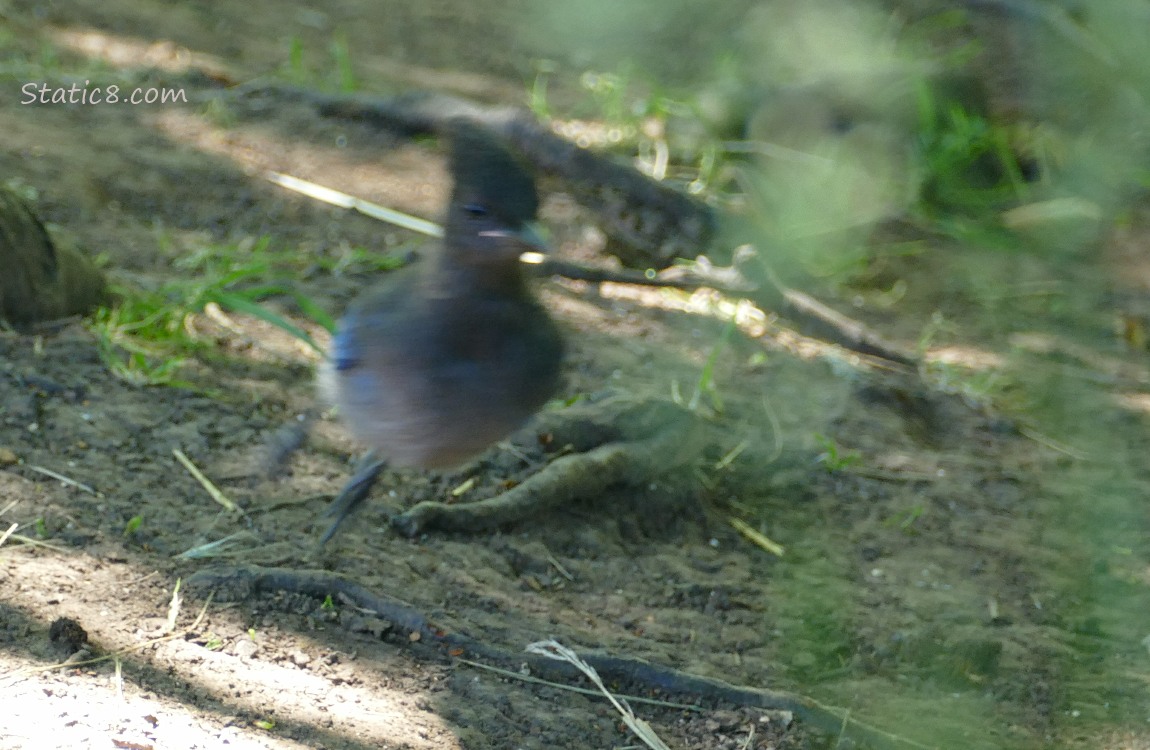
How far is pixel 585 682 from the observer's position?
9.71ft

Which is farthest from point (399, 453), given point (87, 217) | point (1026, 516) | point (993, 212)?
point (993, 212)

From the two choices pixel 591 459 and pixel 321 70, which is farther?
pixel 321 70

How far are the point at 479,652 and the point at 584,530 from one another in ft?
2.80

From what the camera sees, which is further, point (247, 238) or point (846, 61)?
point (247, 238)

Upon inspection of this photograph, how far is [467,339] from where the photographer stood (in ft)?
9.62

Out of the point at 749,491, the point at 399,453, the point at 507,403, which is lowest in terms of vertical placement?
the point at 749,491

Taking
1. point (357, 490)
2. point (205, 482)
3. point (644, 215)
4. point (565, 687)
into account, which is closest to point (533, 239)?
point (357, 490)

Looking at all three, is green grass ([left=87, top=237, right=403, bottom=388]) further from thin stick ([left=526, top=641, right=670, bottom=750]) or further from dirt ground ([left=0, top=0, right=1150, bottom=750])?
thin stick ([left=526, top=641, right=670, bottom=750])

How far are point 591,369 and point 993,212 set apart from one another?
2425 millimetres

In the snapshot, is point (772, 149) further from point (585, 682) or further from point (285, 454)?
point (585, 682)

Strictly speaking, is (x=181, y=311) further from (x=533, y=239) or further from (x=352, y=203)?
→ (x=533, y=239)

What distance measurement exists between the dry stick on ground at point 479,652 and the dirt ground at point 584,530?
0.10 ft

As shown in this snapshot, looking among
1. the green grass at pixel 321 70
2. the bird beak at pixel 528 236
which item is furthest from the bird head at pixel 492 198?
the green grass at pixel 321 70

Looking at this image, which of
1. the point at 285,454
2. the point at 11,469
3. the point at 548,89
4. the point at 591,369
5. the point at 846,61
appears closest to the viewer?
the point at 846,61
